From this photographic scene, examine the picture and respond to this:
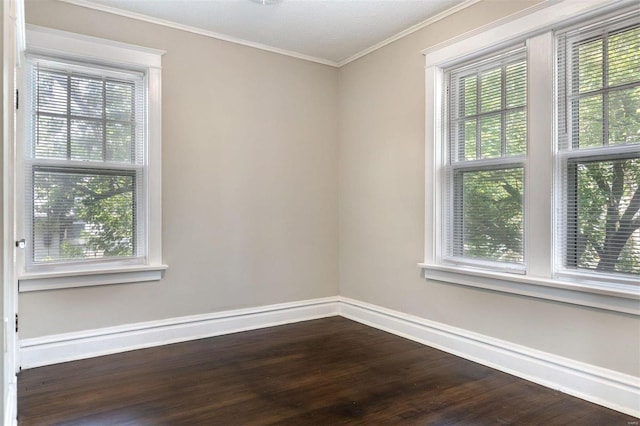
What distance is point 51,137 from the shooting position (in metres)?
3.05

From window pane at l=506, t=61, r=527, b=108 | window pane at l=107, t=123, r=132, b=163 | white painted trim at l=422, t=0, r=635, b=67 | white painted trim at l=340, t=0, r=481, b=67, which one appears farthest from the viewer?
window pane at l=107, t=123, r=132, b=163

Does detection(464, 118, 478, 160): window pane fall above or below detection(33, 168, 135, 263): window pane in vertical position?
above

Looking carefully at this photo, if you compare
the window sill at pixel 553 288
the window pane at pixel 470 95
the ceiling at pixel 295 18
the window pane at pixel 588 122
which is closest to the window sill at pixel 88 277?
the ceiling at pixel 295 18

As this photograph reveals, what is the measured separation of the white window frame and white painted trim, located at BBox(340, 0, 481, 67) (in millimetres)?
1824

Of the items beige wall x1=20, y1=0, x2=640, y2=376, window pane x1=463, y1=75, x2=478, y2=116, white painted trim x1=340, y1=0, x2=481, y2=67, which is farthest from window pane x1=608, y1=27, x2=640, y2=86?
white painted trim x1=340, y1=0, x2=481, y2=67

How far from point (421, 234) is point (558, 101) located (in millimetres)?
1409

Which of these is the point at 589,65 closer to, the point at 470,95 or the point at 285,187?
the point at 470,95

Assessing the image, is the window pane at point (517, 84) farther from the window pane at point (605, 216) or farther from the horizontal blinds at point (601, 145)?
the window pane at point (605, 216)

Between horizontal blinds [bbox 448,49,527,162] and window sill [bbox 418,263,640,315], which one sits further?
horizontal blinds [bbox 448,49,527,162]

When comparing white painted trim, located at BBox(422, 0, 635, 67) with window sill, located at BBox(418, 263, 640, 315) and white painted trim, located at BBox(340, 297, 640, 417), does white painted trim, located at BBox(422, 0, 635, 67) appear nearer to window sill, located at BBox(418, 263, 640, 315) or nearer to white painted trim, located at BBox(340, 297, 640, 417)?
window sill, located at BBox(418, 263, 640, 315)

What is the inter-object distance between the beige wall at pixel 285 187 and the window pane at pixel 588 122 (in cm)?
80

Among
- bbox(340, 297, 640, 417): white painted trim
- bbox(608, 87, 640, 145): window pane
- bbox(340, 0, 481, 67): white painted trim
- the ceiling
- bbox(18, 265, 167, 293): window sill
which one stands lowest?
bbox(340, 297, 640, 417): white painted trim

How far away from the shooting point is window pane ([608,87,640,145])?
7.52ft

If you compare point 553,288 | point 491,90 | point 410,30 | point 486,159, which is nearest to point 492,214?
point 486,159
